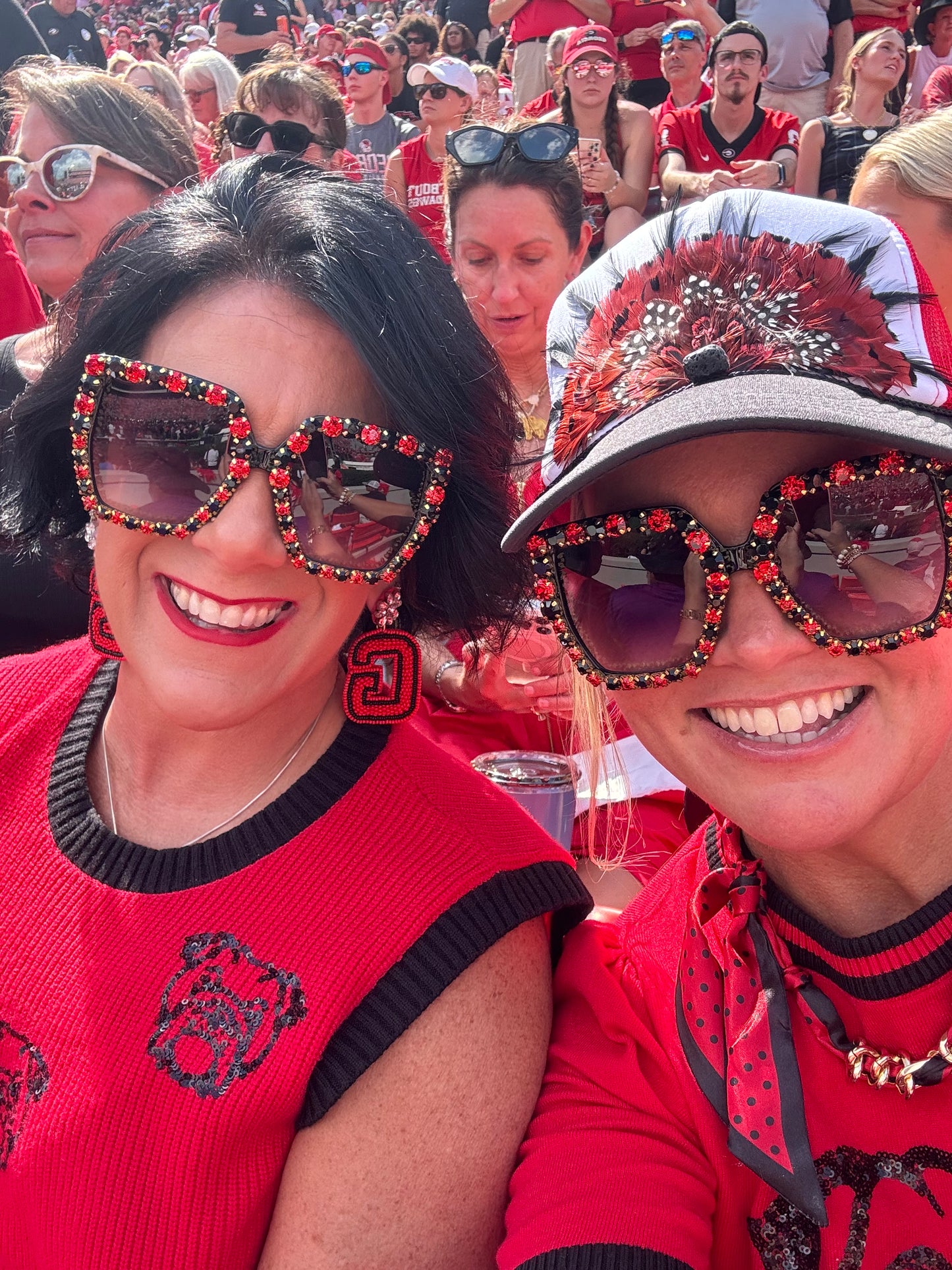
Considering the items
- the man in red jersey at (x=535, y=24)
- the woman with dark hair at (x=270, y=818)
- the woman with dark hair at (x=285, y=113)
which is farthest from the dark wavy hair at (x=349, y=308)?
the man in red jersey at (x=535, y=24)

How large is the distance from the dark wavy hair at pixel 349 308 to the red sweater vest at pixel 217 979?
411 millimetres

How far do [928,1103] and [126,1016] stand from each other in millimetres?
1041

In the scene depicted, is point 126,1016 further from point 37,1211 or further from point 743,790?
point 743,790

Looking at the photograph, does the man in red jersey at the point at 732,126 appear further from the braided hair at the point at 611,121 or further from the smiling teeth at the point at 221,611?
the smiling teeth at the point at 221,611

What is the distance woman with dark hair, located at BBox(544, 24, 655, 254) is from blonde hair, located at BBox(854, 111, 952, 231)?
266 centimetres

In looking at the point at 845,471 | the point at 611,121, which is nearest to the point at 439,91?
the point at 611,121

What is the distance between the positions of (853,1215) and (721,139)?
6803mm

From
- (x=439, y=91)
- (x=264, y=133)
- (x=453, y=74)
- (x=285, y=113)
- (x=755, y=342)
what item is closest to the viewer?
(x=755, y=342)

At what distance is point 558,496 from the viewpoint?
129 cm

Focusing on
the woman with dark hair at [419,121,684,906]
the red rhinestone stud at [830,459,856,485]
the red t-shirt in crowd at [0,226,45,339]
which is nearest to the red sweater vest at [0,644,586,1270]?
the red rhinestone stud at [830,459,856,485]

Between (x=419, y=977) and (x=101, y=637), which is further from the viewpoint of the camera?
(x=101, y=637)

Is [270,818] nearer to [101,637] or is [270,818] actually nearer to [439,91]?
[101,637]

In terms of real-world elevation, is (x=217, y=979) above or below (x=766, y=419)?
below

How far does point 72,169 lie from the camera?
11.5 feet
